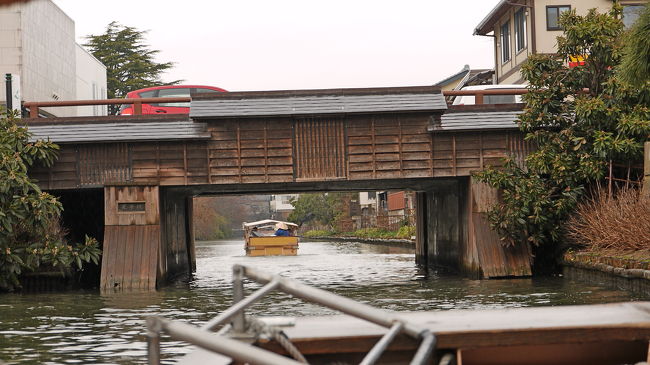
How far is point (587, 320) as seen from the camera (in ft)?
21.8

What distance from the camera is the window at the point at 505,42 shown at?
140ft

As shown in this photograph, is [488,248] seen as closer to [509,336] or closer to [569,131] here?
[569,131]

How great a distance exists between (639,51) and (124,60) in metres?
57.7

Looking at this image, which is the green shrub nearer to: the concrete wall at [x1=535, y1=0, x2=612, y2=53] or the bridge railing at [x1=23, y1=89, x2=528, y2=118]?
the concrete wall at [x1=535, y1=0, x2=612, y2=53]

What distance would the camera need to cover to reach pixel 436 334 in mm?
6352

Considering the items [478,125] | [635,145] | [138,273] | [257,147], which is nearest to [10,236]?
[138,273]

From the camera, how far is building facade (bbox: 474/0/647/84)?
38281mm

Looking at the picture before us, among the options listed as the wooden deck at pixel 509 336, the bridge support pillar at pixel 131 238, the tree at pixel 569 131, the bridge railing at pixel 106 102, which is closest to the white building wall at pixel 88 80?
the bridge railing at pixel 106 102

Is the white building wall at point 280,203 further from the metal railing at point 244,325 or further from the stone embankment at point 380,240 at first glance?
the metal railing at point 244,325

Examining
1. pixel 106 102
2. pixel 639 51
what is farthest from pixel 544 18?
pixel 639 51

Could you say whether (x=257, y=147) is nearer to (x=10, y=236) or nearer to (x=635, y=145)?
(x=10, y=236)

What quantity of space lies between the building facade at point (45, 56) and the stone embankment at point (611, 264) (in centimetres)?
1938

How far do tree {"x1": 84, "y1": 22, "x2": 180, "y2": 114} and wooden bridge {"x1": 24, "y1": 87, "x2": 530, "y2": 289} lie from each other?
44553mm

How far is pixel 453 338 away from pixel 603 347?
1222mm
